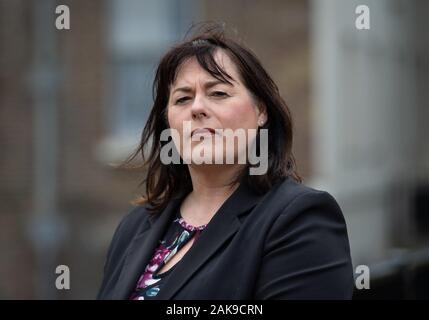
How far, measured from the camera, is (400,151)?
44.2 ft

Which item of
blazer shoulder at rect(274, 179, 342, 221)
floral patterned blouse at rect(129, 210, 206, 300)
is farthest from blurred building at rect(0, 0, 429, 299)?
blazer shoulder at rect(274, 179, 342, 221)

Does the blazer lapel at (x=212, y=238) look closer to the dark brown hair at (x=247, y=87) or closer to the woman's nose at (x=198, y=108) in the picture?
the dark brown hair at (x=247, y=87)

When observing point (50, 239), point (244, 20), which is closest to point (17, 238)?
point (50, 239)

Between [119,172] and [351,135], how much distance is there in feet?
9.49

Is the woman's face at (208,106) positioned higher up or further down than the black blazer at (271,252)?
higher up

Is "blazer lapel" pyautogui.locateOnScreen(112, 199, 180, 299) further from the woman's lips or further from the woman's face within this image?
the woman's lips

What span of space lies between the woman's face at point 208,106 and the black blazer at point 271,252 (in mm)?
243

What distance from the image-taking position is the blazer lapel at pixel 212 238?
3.14 meters

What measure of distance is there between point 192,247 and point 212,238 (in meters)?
0.08

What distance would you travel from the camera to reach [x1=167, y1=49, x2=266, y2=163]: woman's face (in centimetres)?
326

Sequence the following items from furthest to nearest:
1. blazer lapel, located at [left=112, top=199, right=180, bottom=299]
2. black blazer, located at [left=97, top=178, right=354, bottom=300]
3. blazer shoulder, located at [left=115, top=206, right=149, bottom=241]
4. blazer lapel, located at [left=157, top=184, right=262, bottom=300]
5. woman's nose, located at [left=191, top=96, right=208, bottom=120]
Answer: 1. blazer shoulder, located at [left=115, top=206, right=149, bottom=241]
2. blazer lapel, located at [left=112, top=199, right=180, bottom=299]
3. woman's nose, located at [left=191, top=96, right=208, bottom=120]
4. blazer lapel, located at [left=157, top=184, right=262, bottom=300]
5. black blazer, located at [left=97, top=178, right=354, bottom=300]

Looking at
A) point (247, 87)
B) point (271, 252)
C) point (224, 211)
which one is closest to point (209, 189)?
point (224, 211)

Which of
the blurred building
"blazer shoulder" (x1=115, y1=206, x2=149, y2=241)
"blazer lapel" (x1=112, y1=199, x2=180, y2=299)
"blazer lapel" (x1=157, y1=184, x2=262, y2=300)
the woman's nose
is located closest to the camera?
"blazer lapel" (x1=157, y1=184, x2=262, y2=300)

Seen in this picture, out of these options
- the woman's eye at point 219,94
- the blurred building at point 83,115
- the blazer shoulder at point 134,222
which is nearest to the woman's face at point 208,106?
the woman's eye at point 219,94
